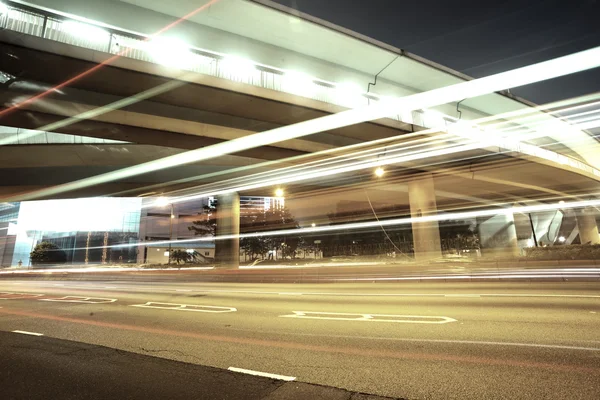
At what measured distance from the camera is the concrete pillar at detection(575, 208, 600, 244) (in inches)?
1639

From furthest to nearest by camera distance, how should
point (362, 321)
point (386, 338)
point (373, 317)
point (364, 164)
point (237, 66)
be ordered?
point (364, 164) → point (237, 66) → point (373, 317) → point (362, 321) → point (386, 338)

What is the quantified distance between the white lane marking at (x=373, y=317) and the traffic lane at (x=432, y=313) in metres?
0.11

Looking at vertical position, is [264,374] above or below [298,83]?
below

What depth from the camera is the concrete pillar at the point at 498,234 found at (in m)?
39.9

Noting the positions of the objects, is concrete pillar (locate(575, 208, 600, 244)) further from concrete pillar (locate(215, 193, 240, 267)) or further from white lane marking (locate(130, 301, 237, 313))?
white lane marking (locate(130, 301, 237, 313))

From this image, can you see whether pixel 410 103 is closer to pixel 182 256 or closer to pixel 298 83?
pixel 298 83

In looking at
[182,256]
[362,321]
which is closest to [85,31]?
[362,321]

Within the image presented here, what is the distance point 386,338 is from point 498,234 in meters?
42.4

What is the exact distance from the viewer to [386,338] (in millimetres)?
5613

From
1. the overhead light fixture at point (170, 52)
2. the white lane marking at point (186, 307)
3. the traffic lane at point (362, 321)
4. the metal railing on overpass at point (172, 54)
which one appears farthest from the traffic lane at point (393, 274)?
the overhead light fixture at point (170, 52)

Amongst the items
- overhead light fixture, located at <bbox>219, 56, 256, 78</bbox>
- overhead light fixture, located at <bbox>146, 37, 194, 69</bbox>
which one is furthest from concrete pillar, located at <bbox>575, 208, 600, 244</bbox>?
overhead light fixture, located at <bbox>146, 37, 194, 69</bbox>

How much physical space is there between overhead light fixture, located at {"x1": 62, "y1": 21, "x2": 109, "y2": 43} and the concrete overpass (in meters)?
0.03

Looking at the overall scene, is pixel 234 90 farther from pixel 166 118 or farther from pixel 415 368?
pixel 415 368

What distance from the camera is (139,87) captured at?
10.7 metres
